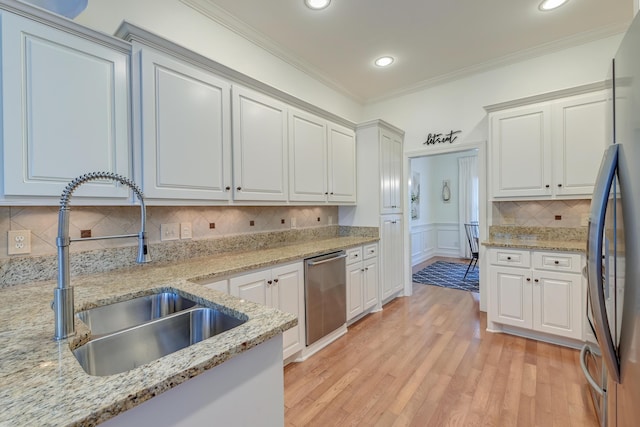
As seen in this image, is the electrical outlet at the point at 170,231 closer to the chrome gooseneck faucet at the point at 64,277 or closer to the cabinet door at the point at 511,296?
the chrome gooseneck faucet at the point at 64,277

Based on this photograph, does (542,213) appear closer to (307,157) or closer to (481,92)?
(481,92)

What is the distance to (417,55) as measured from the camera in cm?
313

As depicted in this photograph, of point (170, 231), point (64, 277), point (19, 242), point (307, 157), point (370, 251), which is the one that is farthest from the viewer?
point (370, 251)

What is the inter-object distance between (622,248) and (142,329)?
1701 mm

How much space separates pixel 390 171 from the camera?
3.69 meters

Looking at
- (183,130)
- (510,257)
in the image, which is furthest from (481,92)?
(183,130)

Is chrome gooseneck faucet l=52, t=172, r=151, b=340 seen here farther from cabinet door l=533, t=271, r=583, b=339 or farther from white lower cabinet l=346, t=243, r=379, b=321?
cabinet door l=533, t=271, r=583, b=339

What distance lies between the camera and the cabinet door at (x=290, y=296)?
2.17 metres

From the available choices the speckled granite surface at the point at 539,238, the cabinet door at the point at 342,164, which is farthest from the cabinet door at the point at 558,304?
the cabinet door at the point at 342,164

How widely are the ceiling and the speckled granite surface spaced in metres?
1.92

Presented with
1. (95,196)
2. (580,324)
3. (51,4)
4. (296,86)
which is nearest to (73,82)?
(51,4)

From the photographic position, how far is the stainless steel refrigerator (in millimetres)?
840

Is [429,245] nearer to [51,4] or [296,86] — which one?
[296,86]

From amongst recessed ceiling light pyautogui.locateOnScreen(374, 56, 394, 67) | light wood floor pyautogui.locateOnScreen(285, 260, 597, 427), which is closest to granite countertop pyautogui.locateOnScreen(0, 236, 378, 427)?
light wood floor pyautogui.locateOnScreen(285, 260, 597, 427)
